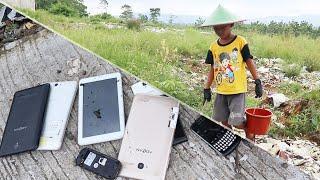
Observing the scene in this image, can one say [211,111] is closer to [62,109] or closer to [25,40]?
[62,109]

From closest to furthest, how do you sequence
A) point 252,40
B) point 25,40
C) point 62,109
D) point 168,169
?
point 252,40, point 168,169, point 62,109, point 25,40

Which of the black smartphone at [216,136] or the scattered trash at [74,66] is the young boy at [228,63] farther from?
the scattered trash at [74,66]

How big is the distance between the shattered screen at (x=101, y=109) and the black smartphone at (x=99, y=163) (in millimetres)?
33

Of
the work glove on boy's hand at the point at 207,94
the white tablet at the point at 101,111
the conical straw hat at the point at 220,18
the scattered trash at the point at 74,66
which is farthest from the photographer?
the scattered trash at the point at 74,66

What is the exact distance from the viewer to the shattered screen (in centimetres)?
83

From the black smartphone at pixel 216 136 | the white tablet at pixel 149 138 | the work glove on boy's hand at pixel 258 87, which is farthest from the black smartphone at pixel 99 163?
the work glove on boy's hand at pixel 258 87

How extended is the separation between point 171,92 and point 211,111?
0.07 m

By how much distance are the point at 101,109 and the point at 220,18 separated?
29 cm

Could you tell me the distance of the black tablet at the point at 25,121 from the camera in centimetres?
86

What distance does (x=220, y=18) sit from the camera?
63 cm

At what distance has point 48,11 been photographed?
893mm

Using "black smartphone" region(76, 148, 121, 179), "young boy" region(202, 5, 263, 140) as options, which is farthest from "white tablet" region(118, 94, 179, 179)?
"young boy" region(202, 5, 263, 140)

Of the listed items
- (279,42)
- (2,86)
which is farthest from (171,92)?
(2,86)

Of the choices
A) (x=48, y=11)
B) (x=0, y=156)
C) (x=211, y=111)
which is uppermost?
(x=48, y=11)
